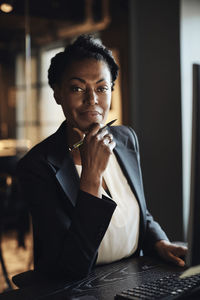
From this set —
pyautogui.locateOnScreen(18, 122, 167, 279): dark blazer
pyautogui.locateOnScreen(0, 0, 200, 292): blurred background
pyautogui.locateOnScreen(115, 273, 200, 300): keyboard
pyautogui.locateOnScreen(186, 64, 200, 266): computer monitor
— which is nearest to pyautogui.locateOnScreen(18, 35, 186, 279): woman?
pyautogui.locateOnScreen(18, 122, 167, 279): dark blazer

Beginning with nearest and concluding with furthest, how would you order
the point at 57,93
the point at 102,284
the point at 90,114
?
1. the point at 102,284
2. the point at 90,114
3. the point at 57,93

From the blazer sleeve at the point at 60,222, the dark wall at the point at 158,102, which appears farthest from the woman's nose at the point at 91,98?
the dark wall at the point at 158,102

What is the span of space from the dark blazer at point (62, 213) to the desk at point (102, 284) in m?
0.05

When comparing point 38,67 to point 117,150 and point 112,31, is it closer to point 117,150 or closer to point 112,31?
point 112,31

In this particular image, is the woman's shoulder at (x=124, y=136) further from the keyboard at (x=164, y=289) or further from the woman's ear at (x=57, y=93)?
the keyboard at (x=164, y=289)

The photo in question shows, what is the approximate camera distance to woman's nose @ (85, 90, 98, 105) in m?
1.30

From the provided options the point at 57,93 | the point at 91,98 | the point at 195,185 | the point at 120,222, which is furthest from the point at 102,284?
the point at 57,93

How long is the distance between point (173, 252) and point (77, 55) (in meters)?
0.74

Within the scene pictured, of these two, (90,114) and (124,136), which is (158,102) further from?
(90,114)

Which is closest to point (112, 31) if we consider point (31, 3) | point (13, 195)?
point (31, 3)

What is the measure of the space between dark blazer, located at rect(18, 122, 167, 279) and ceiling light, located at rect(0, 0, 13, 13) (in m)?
2.63

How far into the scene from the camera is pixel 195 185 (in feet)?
2.64

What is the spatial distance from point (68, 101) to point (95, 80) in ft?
0.38

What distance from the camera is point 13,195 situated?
4.30m
